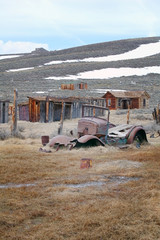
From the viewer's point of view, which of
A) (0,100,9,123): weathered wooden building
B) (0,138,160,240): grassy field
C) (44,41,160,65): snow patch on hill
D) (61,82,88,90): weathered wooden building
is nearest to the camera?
(0,138,160,240): grassy field

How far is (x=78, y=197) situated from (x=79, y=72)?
54139 mm

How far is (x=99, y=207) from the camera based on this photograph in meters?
4.96

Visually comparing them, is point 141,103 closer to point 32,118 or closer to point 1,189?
point 32,118

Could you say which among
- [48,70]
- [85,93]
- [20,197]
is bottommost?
[20,197]

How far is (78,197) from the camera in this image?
549 cm

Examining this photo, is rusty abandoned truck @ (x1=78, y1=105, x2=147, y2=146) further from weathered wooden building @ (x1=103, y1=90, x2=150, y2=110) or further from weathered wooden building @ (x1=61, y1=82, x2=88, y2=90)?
weathered wooden building @ (x1=61, y1=82, x2=88, y2=90)

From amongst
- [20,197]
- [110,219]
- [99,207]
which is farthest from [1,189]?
[110,219]

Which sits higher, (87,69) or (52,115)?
(87,69)

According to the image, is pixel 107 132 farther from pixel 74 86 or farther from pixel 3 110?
pixel 74 86

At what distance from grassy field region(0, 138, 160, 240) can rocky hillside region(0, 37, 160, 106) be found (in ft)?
87.9

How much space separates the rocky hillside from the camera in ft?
137

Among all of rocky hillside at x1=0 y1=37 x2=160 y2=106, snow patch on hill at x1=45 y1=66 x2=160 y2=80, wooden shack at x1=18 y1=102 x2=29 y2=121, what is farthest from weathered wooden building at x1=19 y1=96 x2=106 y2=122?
snow patch on hill at x1=45 y1=66 x2=160 y2=80

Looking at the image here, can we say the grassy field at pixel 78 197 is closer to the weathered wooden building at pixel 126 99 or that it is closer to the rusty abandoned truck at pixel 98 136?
the rusty abandoned truck at pixel 98 136

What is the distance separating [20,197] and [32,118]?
646 inches
